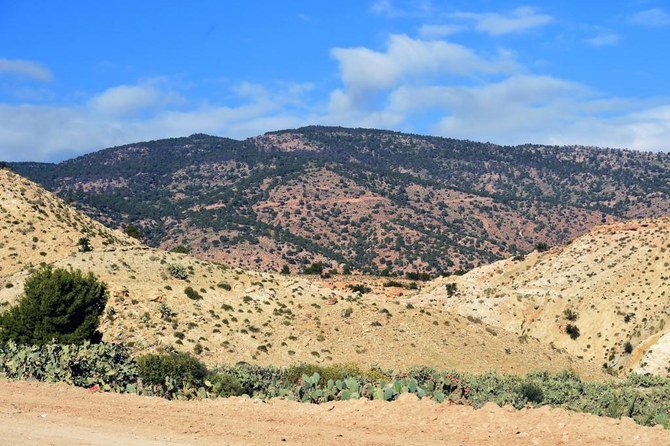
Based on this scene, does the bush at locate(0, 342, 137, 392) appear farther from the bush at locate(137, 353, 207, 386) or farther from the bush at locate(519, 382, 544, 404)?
the bush at locate(519, 382, 544, 404)

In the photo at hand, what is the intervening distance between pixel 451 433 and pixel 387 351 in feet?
94.1

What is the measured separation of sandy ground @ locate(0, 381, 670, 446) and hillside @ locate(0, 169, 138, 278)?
44491 millimetres

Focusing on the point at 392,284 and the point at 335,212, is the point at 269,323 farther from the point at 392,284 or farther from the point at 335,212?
the point at 335,212

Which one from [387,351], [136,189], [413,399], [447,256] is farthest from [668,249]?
[136,189]

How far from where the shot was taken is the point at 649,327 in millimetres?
55875

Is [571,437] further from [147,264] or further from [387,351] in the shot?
[147,264]

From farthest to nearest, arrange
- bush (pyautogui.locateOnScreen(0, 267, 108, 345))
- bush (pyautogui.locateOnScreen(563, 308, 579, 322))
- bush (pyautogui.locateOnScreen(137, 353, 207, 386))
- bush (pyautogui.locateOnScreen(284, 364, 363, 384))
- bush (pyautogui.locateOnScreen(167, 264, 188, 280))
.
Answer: bush (pyautogui.locateOnScreen(563, 308, 579, 322)) → bush (pyautogui.locateOnScreen(167, 264, 188, 280)) → bush (pyautogui.locateOnScreen(0, 267, 108, 345)) → bush (pyautogui.locateOnScreen(284, 364, 363, 384)) → bush (pyautogui.locateOnScreen(137, 353, 207, 386))

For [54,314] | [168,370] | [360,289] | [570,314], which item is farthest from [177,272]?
[570,314]

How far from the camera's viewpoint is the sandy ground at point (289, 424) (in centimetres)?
1576

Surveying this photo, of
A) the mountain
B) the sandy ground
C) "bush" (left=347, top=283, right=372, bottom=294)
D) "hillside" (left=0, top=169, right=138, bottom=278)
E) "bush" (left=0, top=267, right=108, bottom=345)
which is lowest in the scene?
the sandy ground

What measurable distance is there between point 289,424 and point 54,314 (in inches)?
871

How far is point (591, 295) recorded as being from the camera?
222 feet

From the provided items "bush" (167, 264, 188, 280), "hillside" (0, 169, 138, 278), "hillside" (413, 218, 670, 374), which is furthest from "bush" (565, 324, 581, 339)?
"hillside" (0, 169, 138, 278)

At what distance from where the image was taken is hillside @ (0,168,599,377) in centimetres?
4350
